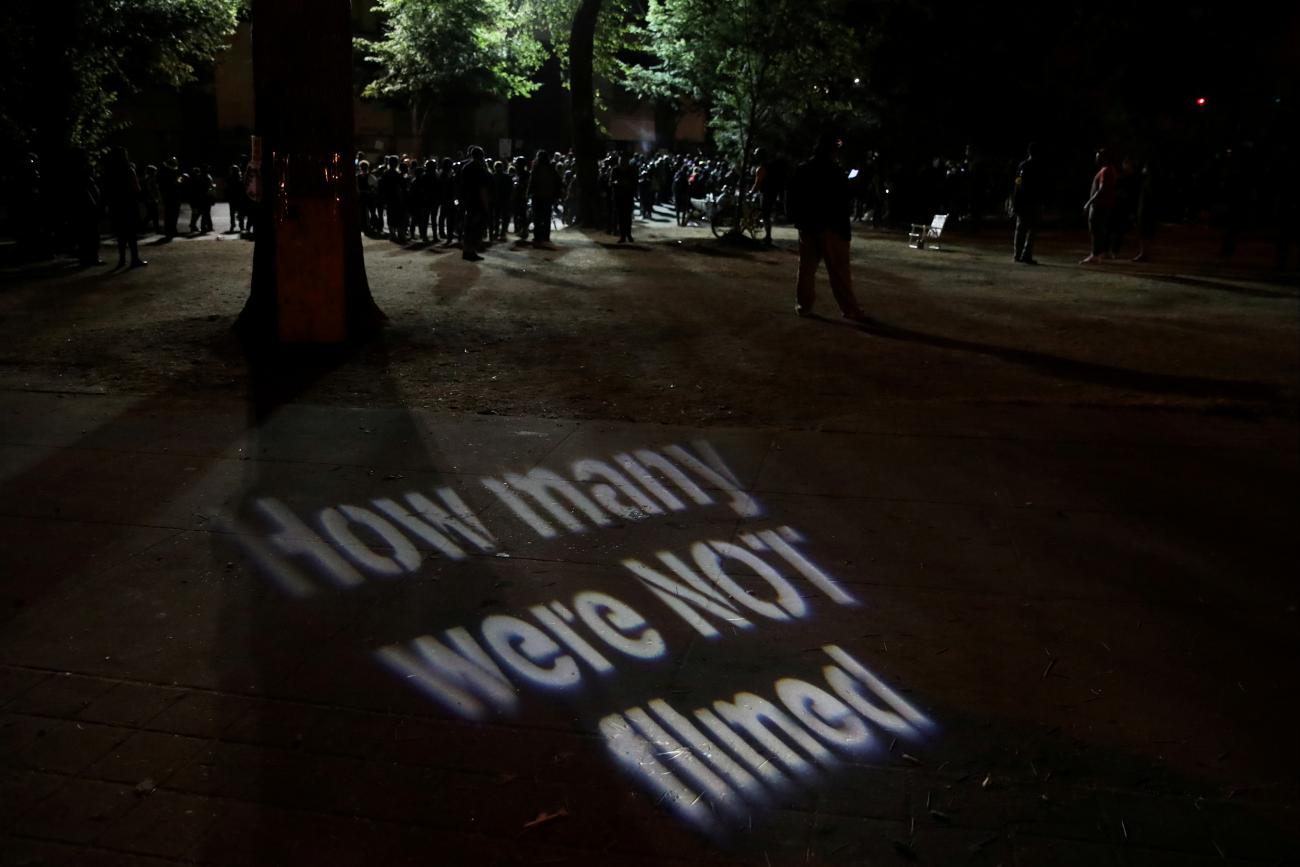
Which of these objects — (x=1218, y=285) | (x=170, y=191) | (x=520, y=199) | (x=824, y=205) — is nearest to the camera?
(x=824, y=205)

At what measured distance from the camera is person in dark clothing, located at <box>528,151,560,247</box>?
21.4 m

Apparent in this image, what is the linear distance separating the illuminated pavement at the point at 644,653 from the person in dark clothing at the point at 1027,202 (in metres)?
11.7

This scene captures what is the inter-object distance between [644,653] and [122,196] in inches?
593

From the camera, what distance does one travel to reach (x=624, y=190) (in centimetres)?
2294

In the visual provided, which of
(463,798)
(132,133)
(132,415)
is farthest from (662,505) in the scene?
(132,133)

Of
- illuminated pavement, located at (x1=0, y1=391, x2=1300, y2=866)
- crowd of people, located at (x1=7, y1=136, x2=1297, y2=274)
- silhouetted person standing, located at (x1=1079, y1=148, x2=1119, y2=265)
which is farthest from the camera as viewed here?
silhouetted person standing, located at (x1=1079, y1=148, x2=1119, y2=265)

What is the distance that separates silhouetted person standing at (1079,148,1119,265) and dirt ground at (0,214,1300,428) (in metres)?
1.47

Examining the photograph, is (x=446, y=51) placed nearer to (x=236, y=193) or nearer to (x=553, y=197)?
(x=236, y=193)

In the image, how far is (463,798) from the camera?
11.2 ft

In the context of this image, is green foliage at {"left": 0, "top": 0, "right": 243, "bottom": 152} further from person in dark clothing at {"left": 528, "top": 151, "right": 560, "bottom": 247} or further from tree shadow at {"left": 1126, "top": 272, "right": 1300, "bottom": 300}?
tree shadow at {"left": 1126, "top": 272, "right": 1300, "bottom": 300}

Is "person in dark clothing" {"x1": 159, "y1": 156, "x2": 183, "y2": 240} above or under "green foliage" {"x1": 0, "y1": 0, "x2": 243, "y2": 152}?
under

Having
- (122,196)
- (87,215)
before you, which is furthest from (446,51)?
(122,196)

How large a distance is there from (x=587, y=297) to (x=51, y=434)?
Answer: 8.09m

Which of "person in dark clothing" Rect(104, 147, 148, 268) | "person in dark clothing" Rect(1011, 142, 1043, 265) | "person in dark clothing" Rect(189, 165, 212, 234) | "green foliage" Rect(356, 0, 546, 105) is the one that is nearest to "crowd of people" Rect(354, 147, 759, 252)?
"person in dark clothing" Rect(189, 165, 212, 234)
